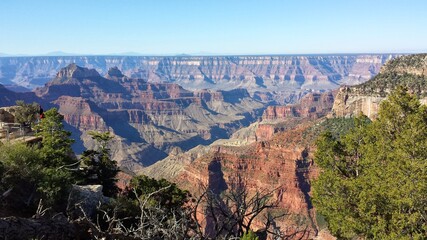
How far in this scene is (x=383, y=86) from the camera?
321 ft

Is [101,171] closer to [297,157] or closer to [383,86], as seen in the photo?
[297,157]

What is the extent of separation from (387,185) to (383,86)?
3225 inches

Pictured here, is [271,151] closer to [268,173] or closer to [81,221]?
[268,173]

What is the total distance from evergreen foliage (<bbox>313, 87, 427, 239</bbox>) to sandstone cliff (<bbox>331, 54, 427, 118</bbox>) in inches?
2519

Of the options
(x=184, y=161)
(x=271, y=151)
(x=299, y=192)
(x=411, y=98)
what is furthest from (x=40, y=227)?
(x=184, y=161)

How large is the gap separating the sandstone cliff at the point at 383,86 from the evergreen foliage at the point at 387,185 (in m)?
64.0

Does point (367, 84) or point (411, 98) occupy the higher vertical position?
point (411, 98)

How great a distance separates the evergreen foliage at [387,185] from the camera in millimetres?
22688

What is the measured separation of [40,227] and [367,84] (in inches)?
4212

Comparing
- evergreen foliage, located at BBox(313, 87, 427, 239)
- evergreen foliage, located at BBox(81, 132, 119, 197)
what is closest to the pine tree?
evergreen foliage, located at BBox(81, 132, 119, 197)

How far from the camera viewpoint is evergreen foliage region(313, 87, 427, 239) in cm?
2269

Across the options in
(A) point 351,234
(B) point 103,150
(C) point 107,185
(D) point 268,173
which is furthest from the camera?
(D) point 268,173

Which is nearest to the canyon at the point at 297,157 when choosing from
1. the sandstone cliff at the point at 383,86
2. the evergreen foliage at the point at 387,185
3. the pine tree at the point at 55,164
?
the sandstone cliff at the point at 383,86

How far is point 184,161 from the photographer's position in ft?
574
